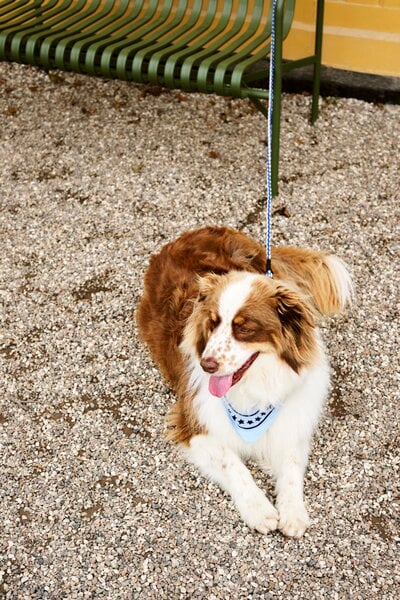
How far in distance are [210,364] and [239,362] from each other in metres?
0.10

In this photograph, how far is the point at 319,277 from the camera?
3.45 metres

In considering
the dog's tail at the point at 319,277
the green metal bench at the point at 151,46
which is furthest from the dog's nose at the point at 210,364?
the green metal bench at the point at 151,46

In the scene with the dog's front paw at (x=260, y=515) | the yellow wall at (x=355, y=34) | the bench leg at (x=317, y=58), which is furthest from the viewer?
the yellow wall at (x=355, y=34)

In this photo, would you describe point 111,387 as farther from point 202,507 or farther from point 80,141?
point 80,141

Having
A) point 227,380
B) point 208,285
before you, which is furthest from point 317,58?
point 227,380

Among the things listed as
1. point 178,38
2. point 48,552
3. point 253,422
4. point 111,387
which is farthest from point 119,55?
point 48,552

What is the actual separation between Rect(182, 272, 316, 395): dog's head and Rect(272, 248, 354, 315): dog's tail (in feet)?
2.90

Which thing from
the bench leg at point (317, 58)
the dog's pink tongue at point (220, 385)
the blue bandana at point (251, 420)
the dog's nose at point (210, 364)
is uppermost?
the bench leg at point (317, 58)

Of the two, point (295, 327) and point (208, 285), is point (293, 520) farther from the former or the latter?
point (208, 285)

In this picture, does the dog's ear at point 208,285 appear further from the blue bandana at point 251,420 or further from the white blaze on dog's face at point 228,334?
the blue bandana at point 251,420

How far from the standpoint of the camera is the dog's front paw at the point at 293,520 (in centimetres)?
259

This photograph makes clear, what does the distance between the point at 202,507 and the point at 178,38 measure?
3105mm

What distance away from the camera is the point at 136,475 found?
289cm

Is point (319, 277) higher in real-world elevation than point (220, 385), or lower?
lower
